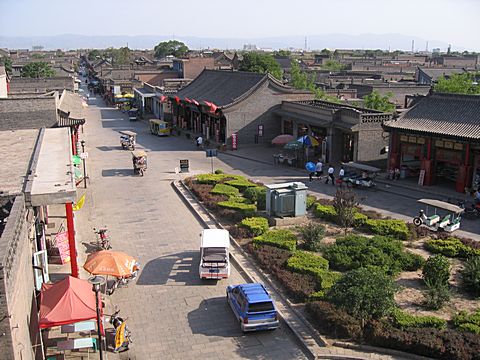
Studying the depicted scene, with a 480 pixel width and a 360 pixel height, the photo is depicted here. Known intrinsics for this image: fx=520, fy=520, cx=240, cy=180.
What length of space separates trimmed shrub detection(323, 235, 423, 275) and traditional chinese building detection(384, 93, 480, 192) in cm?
1182

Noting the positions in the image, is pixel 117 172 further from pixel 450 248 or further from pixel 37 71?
pixel 37 71

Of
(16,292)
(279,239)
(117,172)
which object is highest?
(16,292)

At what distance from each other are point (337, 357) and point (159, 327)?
5115 millimetres

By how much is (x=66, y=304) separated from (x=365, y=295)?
7878mm

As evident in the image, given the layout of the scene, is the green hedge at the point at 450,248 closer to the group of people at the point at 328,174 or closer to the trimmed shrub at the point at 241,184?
the group of people at the point at 328,174

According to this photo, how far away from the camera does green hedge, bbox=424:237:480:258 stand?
19.7 m

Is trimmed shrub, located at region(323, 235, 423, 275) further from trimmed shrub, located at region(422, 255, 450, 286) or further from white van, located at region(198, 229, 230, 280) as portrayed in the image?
white van, located at region(198, 229, 230, 280)

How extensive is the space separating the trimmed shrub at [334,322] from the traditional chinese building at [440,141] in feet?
57.2

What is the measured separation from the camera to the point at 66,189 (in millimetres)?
15375

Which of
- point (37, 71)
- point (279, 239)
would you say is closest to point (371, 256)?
point (279, 239)

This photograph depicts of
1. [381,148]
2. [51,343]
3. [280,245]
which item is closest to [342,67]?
[381,148]

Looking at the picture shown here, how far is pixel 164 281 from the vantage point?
1812cm

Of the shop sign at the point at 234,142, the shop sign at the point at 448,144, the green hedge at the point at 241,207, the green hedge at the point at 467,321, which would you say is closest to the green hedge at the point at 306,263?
the green hedge at the point at 467,321

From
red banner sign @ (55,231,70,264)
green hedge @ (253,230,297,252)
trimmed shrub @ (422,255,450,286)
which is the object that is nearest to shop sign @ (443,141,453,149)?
green hedge @ (253,230,297,252)
